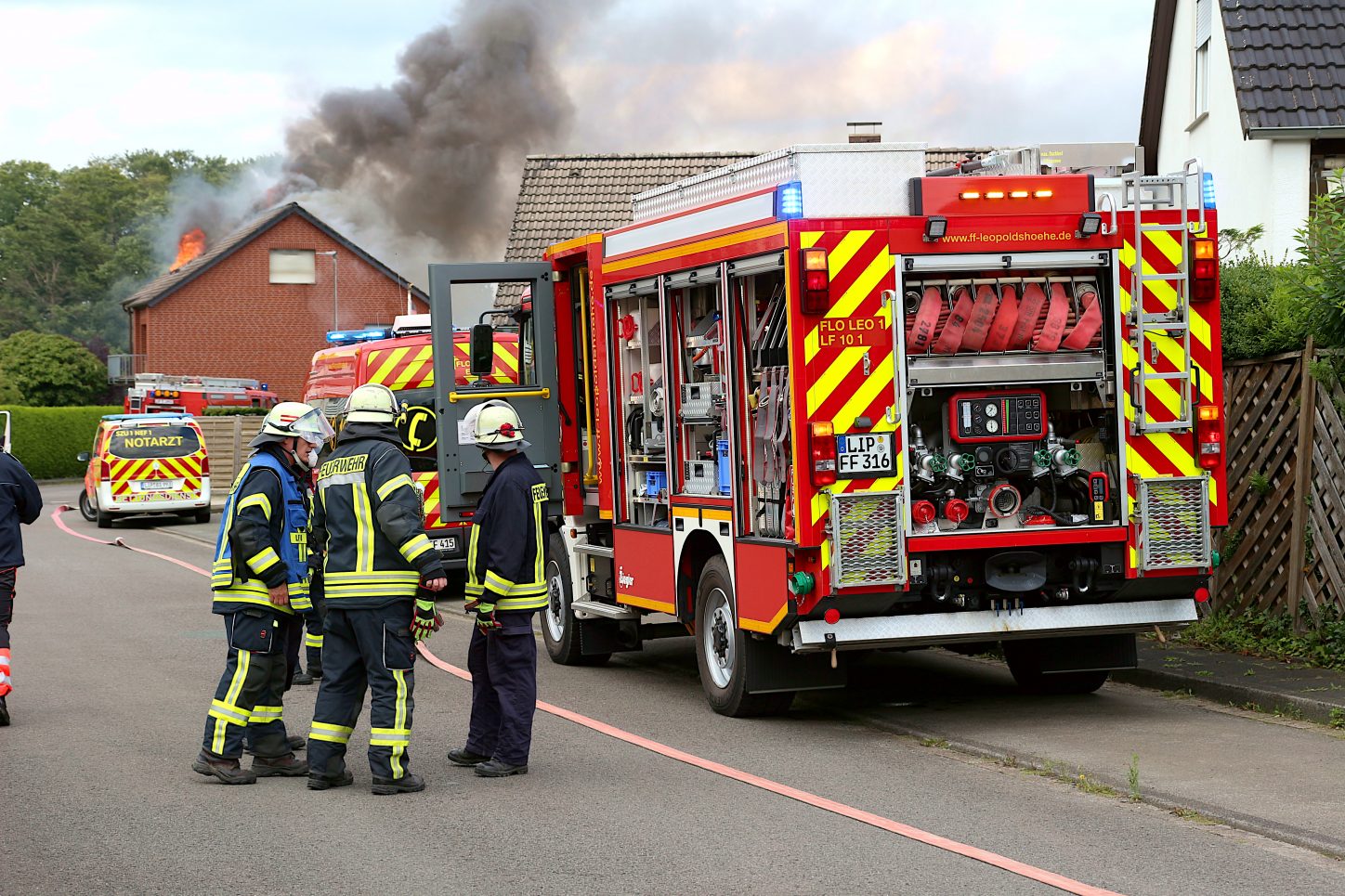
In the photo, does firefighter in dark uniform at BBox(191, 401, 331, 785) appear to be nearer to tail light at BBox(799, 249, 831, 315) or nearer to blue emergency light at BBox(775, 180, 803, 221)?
tail light at BBox(799, 249, 831, 315)

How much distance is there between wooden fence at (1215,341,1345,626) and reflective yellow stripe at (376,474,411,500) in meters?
5.58

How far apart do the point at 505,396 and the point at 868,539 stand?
168 inches

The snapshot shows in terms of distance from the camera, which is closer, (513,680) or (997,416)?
(513,680)

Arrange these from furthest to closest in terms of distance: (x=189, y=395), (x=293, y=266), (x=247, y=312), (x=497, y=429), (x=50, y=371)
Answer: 1. (x=50, y=371)
2. (x=247, y=312)
3. (x=293, y=266)
4. (x=189, y=395)
5. (x=497, y=429)

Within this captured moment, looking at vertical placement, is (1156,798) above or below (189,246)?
below

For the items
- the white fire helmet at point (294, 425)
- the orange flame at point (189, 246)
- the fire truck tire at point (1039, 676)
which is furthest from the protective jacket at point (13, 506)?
the orange flame at point (189, 246)

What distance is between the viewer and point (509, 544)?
842 centimetres

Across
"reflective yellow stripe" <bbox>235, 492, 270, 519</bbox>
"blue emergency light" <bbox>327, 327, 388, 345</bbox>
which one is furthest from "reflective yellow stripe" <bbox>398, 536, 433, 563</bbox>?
"blue emergency light" <bbox>327, 327, 388, 345</bbox>

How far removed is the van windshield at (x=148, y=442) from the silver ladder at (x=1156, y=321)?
23.8 meters

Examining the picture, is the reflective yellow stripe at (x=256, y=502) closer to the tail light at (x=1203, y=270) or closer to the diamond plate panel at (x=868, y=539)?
the diamond plate panel at (x=868, y=539)

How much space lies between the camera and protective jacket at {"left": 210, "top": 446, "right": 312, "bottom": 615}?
825 cm

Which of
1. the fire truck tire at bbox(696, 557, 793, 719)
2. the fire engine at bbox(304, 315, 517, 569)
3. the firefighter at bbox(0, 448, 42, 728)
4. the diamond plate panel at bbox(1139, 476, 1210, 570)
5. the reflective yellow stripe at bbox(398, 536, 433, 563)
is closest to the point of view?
the reflective yellow stripe at bbox(398, 536, 433, 563)

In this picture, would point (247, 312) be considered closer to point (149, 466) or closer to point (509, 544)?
point (149, 466)

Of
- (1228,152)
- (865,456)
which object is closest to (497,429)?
(865,456)
